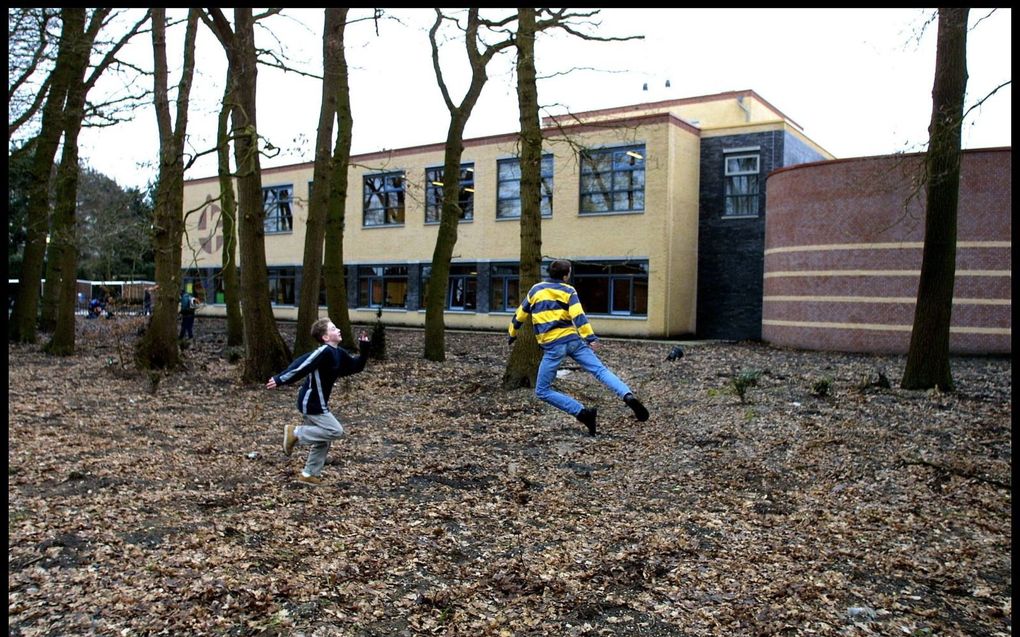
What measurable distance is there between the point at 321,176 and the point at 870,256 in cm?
1386

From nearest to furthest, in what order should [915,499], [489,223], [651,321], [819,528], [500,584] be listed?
1. [500,584]
2. [819,528]
3. [915,499]
4. [651,321]
5. [489,223]

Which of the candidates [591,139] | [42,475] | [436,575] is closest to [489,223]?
[591,139]

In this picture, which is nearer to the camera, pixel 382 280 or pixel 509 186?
pixel 509 186

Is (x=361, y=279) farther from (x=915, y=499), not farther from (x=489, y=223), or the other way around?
(x=915, y=499)

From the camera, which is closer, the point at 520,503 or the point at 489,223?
the point at 520,503

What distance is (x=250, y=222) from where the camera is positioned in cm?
1312

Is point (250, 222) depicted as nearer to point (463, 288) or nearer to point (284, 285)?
point (463, 288)

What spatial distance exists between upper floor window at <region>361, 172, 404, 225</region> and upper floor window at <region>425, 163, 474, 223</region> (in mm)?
1395

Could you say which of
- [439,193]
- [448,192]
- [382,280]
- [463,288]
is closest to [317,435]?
[448,192]

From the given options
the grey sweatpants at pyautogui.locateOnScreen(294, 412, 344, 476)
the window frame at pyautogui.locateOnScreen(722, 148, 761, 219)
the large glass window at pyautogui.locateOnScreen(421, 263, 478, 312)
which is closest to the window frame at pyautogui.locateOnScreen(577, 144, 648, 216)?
the window frame at pyautogui.locateOnScreen(722, 148, 761, 219)

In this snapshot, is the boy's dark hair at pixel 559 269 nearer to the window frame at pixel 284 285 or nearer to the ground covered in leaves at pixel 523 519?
the ground covered in leaves at pixel 523 519

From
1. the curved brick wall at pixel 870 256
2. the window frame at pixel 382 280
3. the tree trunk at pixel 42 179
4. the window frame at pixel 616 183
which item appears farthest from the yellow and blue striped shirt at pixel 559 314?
the window frame at pixel 382 280

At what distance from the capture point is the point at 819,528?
19.2 ft

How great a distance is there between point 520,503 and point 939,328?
8.26m
